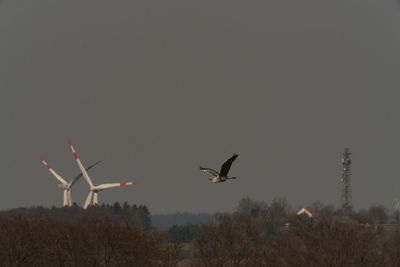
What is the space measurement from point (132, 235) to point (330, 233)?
31.7 m

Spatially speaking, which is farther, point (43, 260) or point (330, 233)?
point (330, 233)

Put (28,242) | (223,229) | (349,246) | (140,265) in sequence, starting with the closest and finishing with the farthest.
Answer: (140,265) → (28,242) → (349,246) → (223,229)

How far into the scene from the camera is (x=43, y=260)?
293 ft

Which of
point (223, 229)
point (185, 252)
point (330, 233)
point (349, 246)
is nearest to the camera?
point (349, 246)

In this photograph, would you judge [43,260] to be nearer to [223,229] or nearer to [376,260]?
[376,260]

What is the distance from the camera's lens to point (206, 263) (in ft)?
303

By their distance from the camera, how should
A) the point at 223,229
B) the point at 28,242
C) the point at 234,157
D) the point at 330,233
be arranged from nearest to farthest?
the point at 234,157 → the point at 28,242 → the point at 330,233 → the point at 223,229

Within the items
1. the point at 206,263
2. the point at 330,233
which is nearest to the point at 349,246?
the point at 330,233

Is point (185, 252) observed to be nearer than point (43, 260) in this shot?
No

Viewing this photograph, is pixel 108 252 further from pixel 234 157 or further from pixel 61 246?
pixel 234 157

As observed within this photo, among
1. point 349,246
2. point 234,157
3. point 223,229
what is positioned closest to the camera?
point 234,157

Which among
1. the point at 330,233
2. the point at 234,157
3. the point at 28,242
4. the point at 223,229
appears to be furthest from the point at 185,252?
the point at 234,157

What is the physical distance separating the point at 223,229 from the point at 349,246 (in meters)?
26.6

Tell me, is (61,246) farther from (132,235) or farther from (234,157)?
(234,157)
